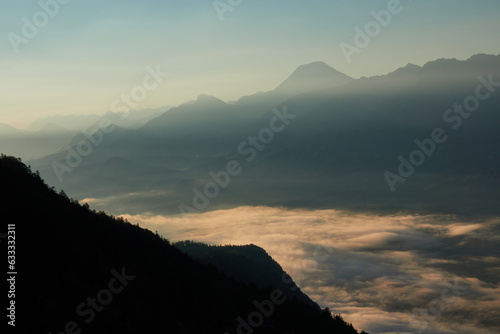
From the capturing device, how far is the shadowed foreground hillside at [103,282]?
6862cm

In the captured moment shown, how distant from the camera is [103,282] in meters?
82.7

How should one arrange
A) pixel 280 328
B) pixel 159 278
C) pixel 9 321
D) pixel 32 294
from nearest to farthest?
pixel 9 321 < pixel 32 294 < pixel 159 278 < pixel 280 328

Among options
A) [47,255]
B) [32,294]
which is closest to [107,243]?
[47,255]

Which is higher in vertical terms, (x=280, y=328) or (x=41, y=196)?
(x=41, y=196)

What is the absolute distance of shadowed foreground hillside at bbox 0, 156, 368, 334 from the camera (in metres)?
68.6

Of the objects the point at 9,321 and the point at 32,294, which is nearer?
the point at 9,321

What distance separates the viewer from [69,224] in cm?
9656

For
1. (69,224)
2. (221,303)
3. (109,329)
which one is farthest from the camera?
(221,303)

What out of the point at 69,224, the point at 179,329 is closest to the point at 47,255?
the point at 69,224

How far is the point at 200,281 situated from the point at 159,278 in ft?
57.5

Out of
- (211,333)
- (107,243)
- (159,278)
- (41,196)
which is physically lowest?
(211,333)

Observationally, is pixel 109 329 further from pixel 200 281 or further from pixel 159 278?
pixel 200 281

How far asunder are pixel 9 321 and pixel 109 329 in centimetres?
1642

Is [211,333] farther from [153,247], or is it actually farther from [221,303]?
[153,247]
